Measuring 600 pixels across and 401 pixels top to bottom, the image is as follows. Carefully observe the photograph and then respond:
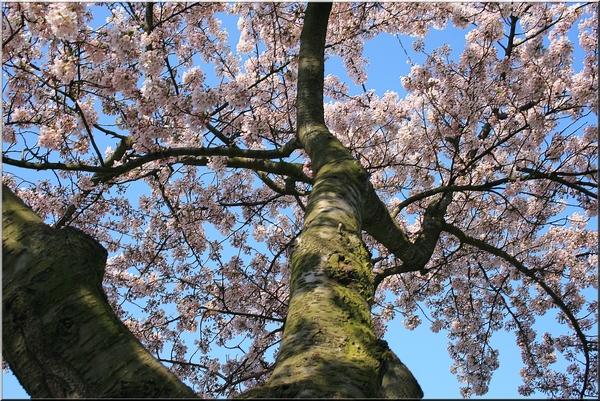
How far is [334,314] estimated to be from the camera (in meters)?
1.96

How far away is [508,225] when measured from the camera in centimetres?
713

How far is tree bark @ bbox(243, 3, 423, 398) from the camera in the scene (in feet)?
5.38

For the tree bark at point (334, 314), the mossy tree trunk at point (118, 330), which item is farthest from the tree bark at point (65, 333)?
the tree bark at point (334, 314)

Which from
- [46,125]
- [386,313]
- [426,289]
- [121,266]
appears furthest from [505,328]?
[46,125]

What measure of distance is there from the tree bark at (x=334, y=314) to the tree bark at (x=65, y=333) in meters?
0.42

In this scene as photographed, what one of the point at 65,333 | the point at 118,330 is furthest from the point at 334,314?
the point at 65,333

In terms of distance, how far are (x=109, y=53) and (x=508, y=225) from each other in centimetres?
598

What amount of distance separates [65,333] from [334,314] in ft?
3.34

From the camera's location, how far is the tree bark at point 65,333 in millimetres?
1577

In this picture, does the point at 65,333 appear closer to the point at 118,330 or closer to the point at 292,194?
the point at 118,330

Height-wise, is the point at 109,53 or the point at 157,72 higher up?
the point at 109,53

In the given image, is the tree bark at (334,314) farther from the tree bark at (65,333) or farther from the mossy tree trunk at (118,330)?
the tree bark at (65,333)

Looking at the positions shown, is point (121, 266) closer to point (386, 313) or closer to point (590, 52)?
point (386, 313)

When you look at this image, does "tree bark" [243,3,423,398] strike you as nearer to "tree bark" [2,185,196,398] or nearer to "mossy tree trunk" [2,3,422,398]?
"mossy tree trunk" [2,3,422,398]
